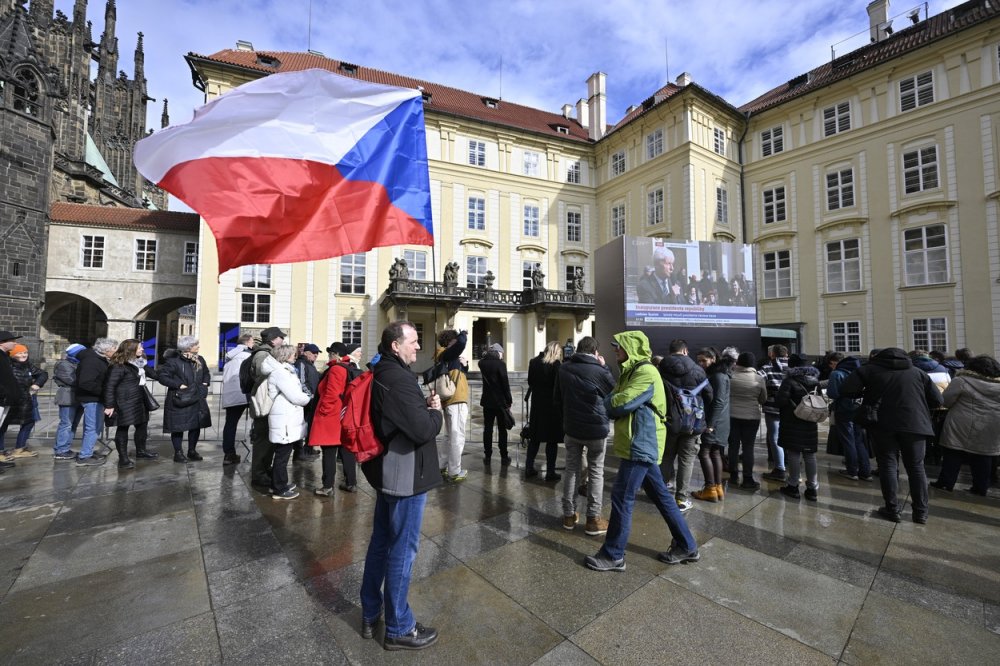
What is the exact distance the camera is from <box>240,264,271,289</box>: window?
24.0 meters

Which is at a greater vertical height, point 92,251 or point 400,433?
point 92,251

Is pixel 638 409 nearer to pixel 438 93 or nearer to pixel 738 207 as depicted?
pixel 738 207

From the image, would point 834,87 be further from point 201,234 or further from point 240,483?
point 201,234

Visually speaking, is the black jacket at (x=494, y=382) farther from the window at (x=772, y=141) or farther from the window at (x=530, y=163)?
the window at (x=772, y=141)

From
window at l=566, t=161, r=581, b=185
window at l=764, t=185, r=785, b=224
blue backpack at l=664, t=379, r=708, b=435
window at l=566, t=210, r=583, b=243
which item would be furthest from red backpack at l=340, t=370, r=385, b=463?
window at l=566, t=161, r=581, b=185

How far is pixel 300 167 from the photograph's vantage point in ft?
14.5

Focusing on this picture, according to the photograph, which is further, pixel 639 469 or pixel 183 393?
pixel 183 393

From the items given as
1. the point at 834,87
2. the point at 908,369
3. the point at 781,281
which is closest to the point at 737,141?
the point at 834,87

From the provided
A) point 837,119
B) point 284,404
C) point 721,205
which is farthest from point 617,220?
point 284,404

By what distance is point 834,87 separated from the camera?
24250mm

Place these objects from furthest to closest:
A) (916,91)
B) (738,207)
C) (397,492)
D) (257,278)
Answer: (738,207), (257,278), (916,91), (397,492)

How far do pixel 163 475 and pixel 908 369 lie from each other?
8827mm

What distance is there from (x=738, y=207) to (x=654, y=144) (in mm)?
6625

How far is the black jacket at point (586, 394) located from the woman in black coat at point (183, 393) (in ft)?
17.1
